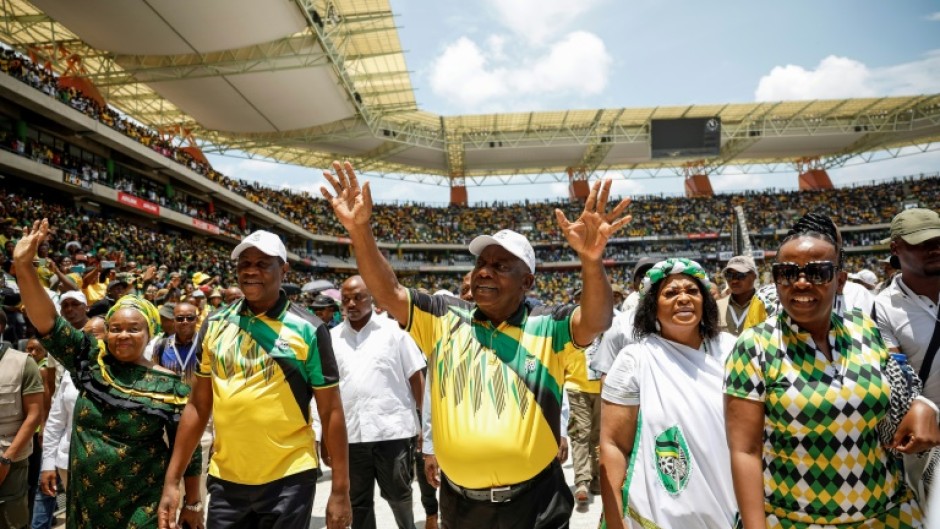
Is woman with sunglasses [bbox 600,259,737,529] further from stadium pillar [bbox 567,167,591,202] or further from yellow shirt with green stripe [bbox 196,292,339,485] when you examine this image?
stadium pillar [bbox 567,167,591,202]

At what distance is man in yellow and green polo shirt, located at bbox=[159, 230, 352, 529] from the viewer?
8.75 ft

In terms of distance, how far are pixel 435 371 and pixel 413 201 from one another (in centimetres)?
4885

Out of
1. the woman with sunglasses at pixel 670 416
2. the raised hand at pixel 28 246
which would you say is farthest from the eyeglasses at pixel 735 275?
the raised hand at pixel 28 246

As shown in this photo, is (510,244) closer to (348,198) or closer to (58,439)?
(348,198)

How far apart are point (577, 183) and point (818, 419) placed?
42.8m

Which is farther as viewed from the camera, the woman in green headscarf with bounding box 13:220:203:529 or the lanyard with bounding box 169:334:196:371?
the lanyard with bounding box 169:334:196:371

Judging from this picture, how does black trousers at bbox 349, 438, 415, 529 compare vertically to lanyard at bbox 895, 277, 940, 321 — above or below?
below

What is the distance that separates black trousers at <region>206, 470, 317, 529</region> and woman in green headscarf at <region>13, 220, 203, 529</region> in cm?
45

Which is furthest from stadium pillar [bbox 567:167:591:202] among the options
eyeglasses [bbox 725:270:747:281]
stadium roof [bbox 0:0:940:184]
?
eyeglasses [bbox 725:270:747:281]

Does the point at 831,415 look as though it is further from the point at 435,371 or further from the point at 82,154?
the point at 82,154

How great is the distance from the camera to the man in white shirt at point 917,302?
250cm

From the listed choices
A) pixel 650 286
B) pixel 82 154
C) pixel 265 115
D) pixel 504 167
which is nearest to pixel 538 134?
pixel 504 167

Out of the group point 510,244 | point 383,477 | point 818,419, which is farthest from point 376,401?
point 818,419

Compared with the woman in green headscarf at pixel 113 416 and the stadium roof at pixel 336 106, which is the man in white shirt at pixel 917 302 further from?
the stadium roof at pixel 336 106
